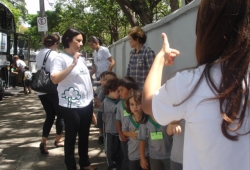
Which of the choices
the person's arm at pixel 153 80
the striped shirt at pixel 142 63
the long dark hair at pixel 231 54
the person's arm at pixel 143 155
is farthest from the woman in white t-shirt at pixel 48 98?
the long dark hair at pixel 231 54

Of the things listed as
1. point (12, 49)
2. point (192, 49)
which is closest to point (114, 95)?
point (192, 49)

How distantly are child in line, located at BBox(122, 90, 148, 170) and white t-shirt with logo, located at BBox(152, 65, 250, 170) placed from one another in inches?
73.2

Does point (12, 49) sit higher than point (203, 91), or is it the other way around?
point (12, 49)

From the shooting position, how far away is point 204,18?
49.2 inches

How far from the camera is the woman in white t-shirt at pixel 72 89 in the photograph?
12.2ft

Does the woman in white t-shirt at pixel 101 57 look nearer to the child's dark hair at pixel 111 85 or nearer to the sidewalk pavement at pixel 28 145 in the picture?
the sidewalk pavement at pixel 28 145

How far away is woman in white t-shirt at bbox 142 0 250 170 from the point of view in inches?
47.2

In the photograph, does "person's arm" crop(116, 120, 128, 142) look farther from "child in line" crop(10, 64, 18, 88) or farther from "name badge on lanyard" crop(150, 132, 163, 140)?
"child in line" crop(10, 64, 18, 88)

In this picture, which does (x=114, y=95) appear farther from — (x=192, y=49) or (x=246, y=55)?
(x=246, y=55)

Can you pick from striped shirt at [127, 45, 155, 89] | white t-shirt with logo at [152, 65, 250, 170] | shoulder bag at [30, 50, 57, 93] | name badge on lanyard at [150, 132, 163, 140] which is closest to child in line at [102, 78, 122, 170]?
striped shirt at [127, 45, 155, 89]

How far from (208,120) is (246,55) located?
0.27 metres

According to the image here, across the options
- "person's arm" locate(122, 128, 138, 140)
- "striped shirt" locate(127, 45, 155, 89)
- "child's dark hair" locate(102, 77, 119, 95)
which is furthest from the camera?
"striped shirt" locate(127, 45, 155, 89)

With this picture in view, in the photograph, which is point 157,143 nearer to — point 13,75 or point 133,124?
point 133,124

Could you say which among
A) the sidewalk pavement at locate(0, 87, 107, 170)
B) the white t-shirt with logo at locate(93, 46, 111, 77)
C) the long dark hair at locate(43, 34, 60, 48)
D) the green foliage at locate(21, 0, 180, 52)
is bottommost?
the sidewalk pavement at locate(0, 87, 107, 170)
